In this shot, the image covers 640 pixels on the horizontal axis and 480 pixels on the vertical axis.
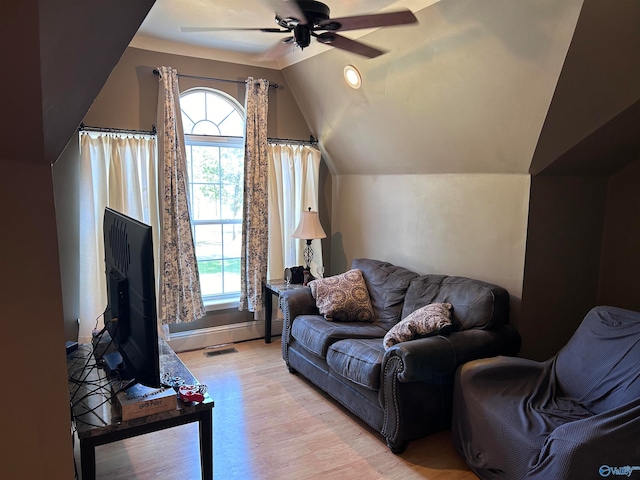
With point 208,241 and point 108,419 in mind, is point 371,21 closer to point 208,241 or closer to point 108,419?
point 108,419

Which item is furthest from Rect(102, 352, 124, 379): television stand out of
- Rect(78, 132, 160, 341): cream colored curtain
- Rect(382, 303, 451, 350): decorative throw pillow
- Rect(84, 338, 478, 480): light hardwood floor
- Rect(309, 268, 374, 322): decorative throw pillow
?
Rect(309, 268, 374, 322): decorative throw pillow

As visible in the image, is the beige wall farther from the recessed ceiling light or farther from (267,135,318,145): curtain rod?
the recessed ceiling light

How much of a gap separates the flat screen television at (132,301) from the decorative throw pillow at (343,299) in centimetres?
173

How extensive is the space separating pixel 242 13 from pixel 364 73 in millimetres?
983

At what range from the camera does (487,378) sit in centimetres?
257

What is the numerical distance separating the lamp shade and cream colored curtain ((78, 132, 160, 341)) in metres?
1.42

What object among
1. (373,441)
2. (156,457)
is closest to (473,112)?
(373,441)

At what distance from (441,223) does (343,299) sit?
1.02m

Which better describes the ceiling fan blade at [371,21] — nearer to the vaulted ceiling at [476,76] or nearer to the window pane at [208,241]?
the vaulted ceiling at [476,76]

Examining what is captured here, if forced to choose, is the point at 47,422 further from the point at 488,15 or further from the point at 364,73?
the point at 364,73

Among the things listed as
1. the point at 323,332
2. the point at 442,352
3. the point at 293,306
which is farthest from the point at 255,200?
the point at 442,352

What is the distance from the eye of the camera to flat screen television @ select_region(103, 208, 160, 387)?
178 centimetres

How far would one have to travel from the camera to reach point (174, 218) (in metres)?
3.93

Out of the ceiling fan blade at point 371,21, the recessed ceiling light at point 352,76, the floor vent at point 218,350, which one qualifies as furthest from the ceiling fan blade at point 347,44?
the floor vent at point 218,350
